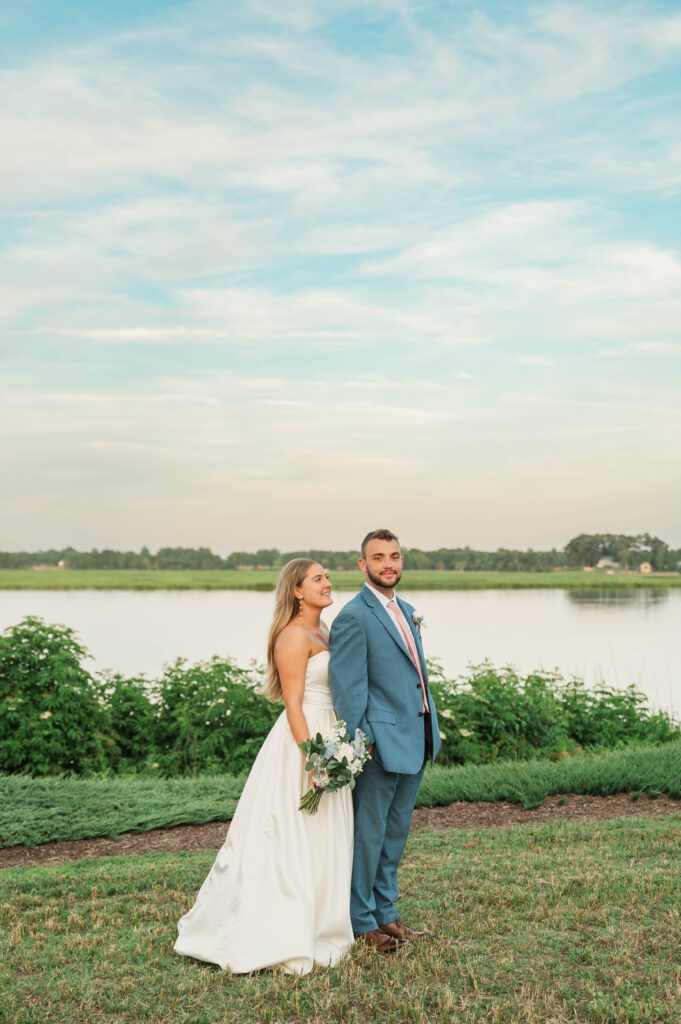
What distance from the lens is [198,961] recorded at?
4.64m

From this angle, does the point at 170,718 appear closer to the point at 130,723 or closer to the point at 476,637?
the point at 130,723

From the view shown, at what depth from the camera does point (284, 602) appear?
189 inches

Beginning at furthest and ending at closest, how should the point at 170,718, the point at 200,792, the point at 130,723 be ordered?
the point at 170,718 < the point at 130,723 < the point at 200,792

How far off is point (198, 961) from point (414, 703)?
177 cm

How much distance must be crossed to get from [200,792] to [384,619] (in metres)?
5.01

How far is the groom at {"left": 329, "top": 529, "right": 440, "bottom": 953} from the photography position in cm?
462

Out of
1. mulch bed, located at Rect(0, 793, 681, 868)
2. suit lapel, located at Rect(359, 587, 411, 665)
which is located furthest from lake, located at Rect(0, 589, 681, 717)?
suit lapel, located at Rect(359, 587, 411, 665)

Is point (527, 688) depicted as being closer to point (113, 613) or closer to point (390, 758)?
point (390, 758)

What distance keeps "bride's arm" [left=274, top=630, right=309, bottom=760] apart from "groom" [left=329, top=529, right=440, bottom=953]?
0.59 ft

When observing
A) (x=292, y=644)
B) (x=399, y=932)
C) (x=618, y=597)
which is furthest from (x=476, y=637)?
(x=618, y=597)

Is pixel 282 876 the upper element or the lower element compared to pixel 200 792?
upper

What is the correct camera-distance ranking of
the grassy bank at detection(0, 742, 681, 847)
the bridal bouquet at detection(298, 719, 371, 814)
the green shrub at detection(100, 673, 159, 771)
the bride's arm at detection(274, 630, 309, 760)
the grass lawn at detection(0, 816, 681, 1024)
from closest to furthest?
the grass lawn at detection(0, 816, 681, 1024)
the bridal bouquet at detection(298, 719, 371, 814)
the bride's arm at detection(274, 630, 309, 760)
the grassy bank at detection(0, 742, 681, 847)
the green shrub at detection(100, 673, 159, 771)

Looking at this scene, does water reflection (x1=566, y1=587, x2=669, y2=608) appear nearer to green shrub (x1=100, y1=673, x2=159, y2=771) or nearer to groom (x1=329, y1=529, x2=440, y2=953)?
green shrub (x1=100, y1=673, x2=159, y2=771)

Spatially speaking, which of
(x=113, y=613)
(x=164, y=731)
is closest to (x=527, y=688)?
(x=164, y=731)
